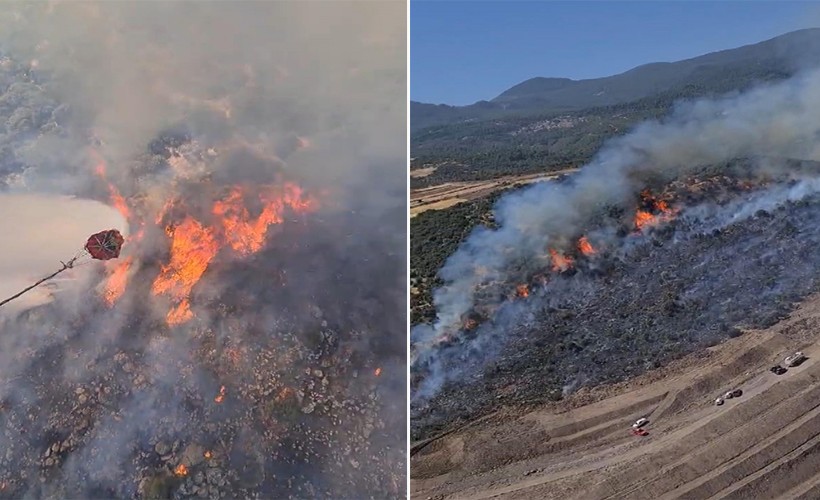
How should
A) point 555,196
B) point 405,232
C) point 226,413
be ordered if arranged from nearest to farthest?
point 226,413
point 405,232
point 555,196

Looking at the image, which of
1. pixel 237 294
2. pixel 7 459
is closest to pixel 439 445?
pixel 237 294

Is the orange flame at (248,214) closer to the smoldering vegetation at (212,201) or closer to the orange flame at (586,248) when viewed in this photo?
the smoldering vegetation at (212,201)

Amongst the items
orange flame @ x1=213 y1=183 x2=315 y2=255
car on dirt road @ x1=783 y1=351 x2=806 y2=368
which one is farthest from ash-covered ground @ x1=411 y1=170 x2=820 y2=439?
orange flame @ x1=213 y1=183 x2=315 y2=255

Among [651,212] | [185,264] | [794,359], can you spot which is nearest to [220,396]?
[185,264]

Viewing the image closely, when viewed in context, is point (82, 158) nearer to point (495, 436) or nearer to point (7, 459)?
point (7, 459)

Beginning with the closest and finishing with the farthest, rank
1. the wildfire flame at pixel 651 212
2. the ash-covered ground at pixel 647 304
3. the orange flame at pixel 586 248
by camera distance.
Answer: the ash-covered ground at pixel 647 304, the orange flame at pixel 586 248, the wildfire flame at pixel 651 212

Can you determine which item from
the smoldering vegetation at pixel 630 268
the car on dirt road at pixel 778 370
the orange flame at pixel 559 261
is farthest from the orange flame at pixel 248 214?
the car on dirt road at pixel 778 370
